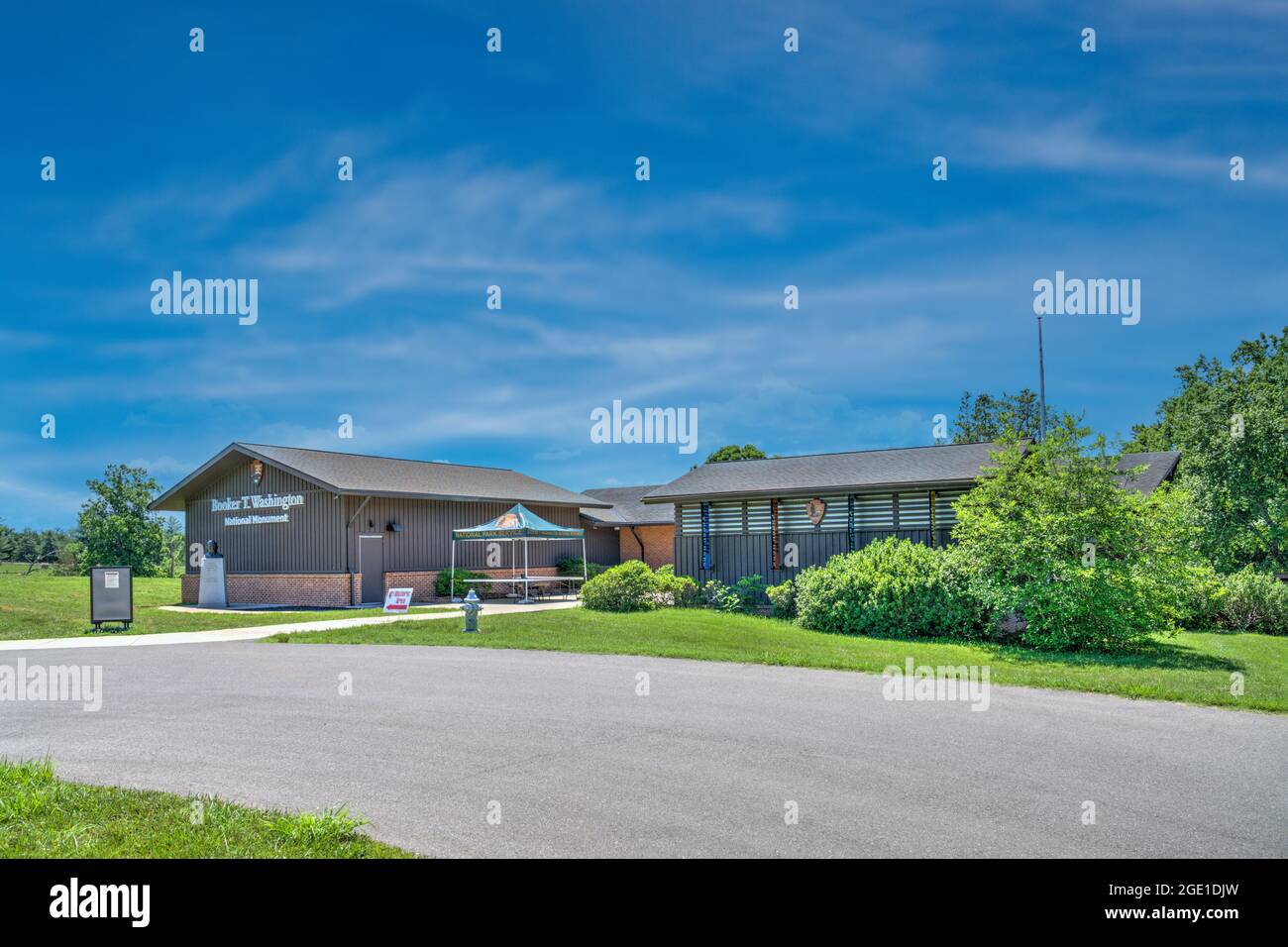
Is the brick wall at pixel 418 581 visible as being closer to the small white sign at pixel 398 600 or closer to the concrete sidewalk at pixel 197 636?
the small white sign at pixel 398 600

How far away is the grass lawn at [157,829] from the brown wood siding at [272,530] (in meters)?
23.3

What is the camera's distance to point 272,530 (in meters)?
30.8

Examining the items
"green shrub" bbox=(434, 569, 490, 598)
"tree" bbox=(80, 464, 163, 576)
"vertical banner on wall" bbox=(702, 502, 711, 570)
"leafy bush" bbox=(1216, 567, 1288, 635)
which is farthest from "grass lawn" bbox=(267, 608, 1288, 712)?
"tree" bbox=(80, 464, 163, 576)

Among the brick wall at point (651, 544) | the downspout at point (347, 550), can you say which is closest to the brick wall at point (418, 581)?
the downspout at point (347, 550)

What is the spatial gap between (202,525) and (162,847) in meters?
31.3

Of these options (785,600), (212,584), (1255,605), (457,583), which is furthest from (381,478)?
(1255,605)

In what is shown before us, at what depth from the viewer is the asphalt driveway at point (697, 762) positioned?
547 cm

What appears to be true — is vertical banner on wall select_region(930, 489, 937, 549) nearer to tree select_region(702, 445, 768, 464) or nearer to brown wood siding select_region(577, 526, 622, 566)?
brown wood siding select_region(577, 526, 622, 566)

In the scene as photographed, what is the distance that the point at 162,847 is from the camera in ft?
16.8

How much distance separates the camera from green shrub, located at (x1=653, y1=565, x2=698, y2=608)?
23.9 m

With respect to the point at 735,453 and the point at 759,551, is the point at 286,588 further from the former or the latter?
the point at 735,453

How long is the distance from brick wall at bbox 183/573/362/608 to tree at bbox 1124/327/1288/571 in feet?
86.3
